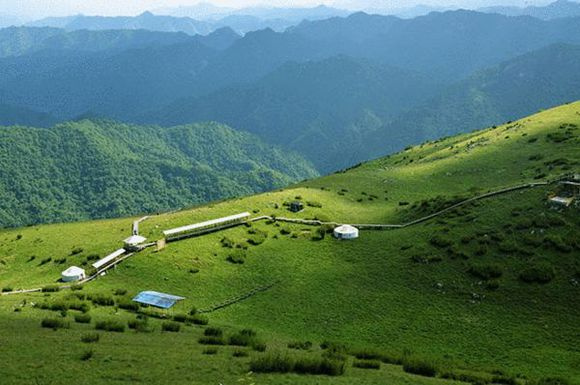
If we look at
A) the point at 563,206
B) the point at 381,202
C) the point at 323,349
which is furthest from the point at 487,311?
the point at 381,202

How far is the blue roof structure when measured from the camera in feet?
141

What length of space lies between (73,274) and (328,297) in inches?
1007

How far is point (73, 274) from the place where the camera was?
50375 millimetres

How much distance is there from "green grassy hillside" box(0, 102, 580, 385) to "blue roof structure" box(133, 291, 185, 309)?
94 centimetres

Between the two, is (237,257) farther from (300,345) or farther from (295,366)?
(295,366)

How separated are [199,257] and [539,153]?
7090cm

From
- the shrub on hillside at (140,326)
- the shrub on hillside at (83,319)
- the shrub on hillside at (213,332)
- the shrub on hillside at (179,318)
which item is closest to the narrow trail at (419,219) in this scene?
the shrub on hillside at (179,318)

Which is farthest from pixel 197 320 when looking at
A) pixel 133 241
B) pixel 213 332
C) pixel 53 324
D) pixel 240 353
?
pixel 133 241

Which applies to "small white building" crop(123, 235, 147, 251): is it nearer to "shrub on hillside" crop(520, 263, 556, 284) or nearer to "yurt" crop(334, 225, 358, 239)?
Result: "yurt" crop(334, 225, 358, 239)

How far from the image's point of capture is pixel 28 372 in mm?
22906

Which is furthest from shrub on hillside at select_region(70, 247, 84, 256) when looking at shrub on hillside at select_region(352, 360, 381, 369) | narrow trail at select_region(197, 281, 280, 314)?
shrub on hillside at select_region(352, 360, 381, 369)

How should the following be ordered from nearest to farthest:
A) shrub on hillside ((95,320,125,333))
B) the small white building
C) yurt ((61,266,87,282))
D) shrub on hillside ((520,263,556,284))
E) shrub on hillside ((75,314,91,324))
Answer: shrub on hillside ((95,320,125,333)) < shrub on hillside ((75,314,91,324)) < shrub on hillside ((520,263,556,284)) < yurt ((61,266,87,282)) < the small white building

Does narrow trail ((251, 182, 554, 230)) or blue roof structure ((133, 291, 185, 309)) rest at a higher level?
narrow trail ((251, 182, 554, 230))

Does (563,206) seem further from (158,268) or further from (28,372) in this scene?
(28,372)
